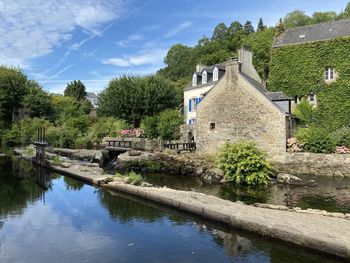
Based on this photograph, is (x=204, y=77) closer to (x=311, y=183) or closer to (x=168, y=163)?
(x=168, y=163)

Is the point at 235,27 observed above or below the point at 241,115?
above

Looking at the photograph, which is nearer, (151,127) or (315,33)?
(315,33)

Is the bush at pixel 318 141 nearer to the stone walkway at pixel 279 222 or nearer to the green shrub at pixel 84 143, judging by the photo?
the stone walkway at pixel 279 222

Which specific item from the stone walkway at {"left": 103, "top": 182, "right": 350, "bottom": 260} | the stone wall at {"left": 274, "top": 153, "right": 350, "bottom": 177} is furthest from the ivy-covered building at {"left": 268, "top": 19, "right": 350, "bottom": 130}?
the stone walkway at {"left": 103, "top": 182, "right": 350, "bottom": 260}

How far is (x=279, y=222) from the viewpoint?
9094mm

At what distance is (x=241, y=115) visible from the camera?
23141mm

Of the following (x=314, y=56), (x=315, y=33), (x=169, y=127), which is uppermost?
(x=315, y=33)

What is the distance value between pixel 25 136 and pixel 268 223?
37318 mm

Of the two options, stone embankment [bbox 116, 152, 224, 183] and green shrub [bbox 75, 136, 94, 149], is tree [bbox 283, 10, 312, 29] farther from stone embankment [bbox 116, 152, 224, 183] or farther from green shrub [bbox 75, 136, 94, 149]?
stone embankment [bbox 116, 152, 224, 183]

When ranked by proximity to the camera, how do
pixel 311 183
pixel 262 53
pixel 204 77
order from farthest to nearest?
pixel 262 53
pixel 204 77
pixel 311 183

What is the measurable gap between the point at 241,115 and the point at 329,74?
8630 mm

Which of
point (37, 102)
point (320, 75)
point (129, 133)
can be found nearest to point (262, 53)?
point (320, 75)

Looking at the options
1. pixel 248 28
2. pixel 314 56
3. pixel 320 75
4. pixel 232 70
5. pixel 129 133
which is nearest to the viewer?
pixel 232 70

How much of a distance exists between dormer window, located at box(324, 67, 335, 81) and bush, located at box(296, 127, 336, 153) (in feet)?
24.2
